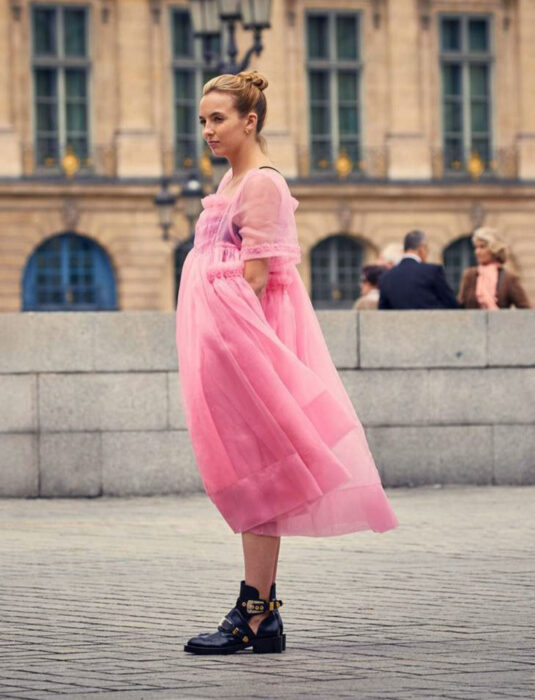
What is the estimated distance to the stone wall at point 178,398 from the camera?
1288cm

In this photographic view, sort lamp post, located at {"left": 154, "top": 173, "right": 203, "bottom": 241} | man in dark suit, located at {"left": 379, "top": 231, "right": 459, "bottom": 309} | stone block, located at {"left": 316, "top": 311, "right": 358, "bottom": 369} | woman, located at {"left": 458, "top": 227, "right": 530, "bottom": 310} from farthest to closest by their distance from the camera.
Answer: lamp post, located at {"left": 154, "top": 173, "right": 203, "bottom": 241}, woman, located at {"left": 458, "top": 227, "right": 530, "bottom": 310}, man in dark suit, located at {"left": 379, "top": 231, "right": 459, "bottom": 309}, stone block, located at {"left": 316, "top": 311, "right": 358, "bottom": 369}

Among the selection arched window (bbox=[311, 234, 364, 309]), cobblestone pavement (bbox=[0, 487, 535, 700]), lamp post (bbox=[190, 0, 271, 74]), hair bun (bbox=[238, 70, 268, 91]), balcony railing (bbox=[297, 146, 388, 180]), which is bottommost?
cobblestone pavement (bbox=[0, 487, 535, 700])

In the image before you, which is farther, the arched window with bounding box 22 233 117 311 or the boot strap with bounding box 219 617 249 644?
the arched window with bounding box 22 233 117 311

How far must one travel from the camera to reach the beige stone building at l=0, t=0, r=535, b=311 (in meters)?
45.5

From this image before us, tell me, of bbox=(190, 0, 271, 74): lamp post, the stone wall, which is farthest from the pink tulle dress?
bbox=(190, 0, 271, 74): lamp post

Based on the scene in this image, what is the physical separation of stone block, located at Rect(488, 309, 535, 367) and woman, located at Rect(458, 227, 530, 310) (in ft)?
2.49

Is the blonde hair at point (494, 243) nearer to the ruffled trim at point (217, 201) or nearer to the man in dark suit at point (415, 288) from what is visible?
the man in dark suit at point (415, 288)

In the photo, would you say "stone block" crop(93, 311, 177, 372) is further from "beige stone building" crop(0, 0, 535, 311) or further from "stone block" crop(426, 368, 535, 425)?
"beige stone building" crop(0, 0, 535, 311)

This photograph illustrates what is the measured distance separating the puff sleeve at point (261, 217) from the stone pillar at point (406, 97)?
40.7 metres

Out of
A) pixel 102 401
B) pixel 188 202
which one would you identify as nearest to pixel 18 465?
pixel 102 401

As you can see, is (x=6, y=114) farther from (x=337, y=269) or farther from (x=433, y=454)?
(x=433, y=454)

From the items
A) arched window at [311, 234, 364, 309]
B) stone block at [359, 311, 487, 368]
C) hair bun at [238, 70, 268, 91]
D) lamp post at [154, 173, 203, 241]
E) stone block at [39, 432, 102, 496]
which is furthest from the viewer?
arched window at [311, 234, 364, 309]

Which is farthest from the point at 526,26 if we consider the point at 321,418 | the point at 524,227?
the point at 321,418

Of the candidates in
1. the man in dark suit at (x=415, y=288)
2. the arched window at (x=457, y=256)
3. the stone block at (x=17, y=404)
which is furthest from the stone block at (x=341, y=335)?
the arched window at (x=457, y=256)
